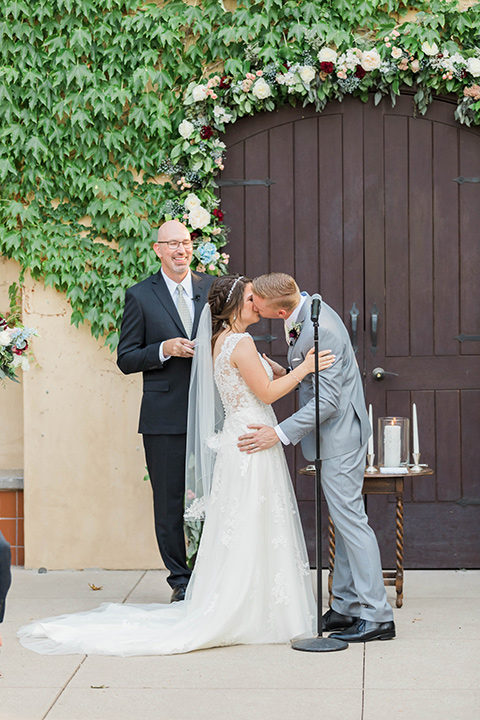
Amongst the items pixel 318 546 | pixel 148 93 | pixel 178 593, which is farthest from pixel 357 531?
pixel 148 93

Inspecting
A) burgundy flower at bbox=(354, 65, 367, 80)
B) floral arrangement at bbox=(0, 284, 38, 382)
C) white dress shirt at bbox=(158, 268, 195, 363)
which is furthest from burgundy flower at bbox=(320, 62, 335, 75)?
floral arrangement at bbox=(0, 284, 38, 382)

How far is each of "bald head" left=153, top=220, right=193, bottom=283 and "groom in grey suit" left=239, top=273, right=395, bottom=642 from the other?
2.84 feet

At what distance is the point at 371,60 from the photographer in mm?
5691

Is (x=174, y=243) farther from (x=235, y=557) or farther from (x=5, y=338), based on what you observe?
(x=235, y=557)

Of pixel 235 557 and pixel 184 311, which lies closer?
pixel 235 557

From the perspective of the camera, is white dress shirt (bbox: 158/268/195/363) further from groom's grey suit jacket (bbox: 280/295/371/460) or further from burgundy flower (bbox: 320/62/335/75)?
burgundy flower (bbox: 320/62/335/75)

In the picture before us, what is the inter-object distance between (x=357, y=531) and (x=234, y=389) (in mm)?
882

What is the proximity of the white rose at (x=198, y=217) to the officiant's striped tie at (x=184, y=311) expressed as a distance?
64cm

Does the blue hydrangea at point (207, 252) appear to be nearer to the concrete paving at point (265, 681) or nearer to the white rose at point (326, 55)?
the white rose at point (326, 55)

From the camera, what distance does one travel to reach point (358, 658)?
4.07 meters

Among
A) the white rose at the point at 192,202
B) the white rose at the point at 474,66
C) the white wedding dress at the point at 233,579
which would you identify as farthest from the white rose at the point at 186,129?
the white wedding dress at the point at 233,579

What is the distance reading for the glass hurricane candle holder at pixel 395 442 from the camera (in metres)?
5.07

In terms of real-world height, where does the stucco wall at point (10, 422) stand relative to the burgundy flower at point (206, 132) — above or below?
below

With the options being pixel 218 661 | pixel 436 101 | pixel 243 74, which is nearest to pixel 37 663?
pixel 218 661
